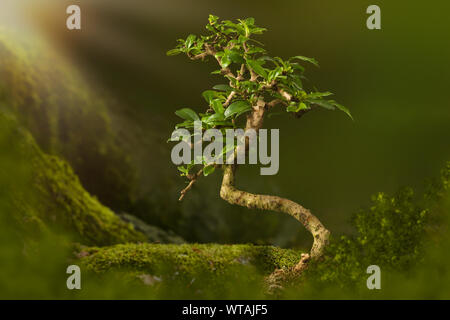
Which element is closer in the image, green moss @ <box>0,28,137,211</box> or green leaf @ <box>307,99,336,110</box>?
green leaf @ <box>307,99,336,110</box>

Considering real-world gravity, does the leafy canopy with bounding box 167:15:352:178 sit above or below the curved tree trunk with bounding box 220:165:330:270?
above

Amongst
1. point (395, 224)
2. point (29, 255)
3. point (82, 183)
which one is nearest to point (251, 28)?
point (395, 224)

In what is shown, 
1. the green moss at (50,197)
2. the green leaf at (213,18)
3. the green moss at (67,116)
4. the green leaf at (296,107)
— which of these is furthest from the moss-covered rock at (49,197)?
the green leaf at (296,107)

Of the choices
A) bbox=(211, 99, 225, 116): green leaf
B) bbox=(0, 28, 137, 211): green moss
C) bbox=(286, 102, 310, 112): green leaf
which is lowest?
bbox=(286, 102, 310, 112): green leaf

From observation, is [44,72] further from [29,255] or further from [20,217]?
[29,255]

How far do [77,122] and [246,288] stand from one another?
6.07 ft

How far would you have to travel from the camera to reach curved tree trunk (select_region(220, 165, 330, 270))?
1858 mm

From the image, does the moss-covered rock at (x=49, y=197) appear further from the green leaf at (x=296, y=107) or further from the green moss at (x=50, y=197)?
the green leaf at (x=296, y=107)

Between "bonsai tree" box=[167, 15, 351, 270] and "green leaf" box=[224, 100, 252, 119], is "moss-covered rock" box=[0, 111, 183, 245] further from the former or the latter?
"green leaf" box=[224, 100, 252, 119]

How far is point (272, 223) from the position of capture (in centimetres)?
326

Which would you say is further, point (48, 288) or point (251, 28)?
point (251, 28)

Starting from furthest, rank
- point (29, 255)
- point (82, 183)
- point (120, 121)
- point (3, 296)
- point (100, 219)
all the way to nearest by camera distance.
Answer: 1. point (120, 121)
2. point (82, 183)
3. point (100, 219)
4. point (29, 255)
5. point (3, 296)

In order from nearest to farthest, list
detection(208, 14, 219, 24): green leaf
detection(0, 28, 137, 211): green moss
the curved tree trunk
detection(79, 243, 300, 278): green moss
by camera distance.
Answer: the curved tree trunk → detection(79, 243, 300, 278): green moss → detection(208, 14, 219, 24): green leaf → detection(0, 28, 137, 211): green moss

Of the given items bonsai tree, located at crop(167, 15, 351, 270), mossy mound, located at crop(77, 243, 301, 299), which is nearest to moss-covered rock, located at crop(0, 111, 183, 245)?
mossy mound, located at crop(77, 243, 301, 299)
